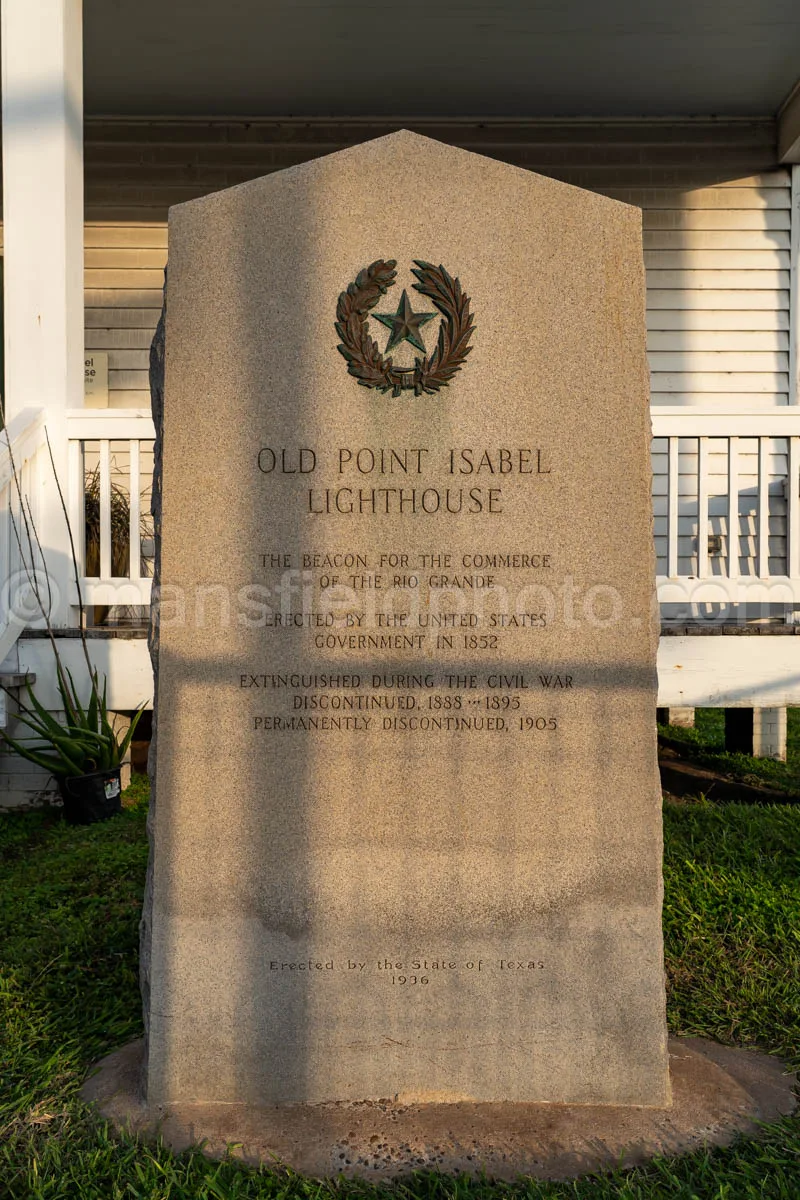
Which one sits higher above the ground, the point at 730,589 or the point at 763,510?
the point at 763,510

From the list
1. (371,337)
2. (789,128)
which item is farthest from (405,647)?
(789,128)

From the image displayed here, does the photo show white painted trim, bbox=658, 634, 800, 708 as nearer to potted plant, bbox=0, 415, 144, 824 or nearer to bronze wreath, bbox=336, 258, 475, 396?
potted plant, bbox=0, 415, 144, 824

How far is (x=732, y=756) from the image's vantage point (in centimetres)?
731

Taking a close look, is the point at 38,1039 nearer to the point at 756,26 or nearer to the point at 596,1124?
the point at 596,1124

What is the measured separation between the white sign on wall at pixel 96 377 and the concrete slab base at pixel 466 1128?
Answer: 5.92 metres

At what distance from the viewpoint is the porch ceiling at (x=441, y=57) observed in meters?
6.29

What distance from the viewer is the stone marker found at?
2662 millimetres

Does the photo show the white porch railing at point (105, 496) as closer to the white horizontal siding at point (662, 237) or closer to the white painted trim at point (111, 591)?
the white painted trim at point (111, 591)

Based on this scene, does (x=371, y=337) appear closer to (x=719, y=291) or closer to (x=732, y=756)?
(x=732, y=756)

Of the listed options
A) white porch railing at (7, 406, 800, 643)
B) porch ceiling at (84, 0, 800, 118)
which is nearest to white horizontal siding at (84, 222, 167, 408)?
porch ceiling at (84, 0, 800, 118)

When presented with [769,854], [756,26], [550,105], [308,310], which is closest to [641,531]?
[308,310]

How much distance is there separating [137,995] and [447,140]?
21.3 feet

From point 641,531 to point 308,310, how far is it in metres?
1.06

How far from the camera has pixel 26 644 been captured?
5.20 meters
